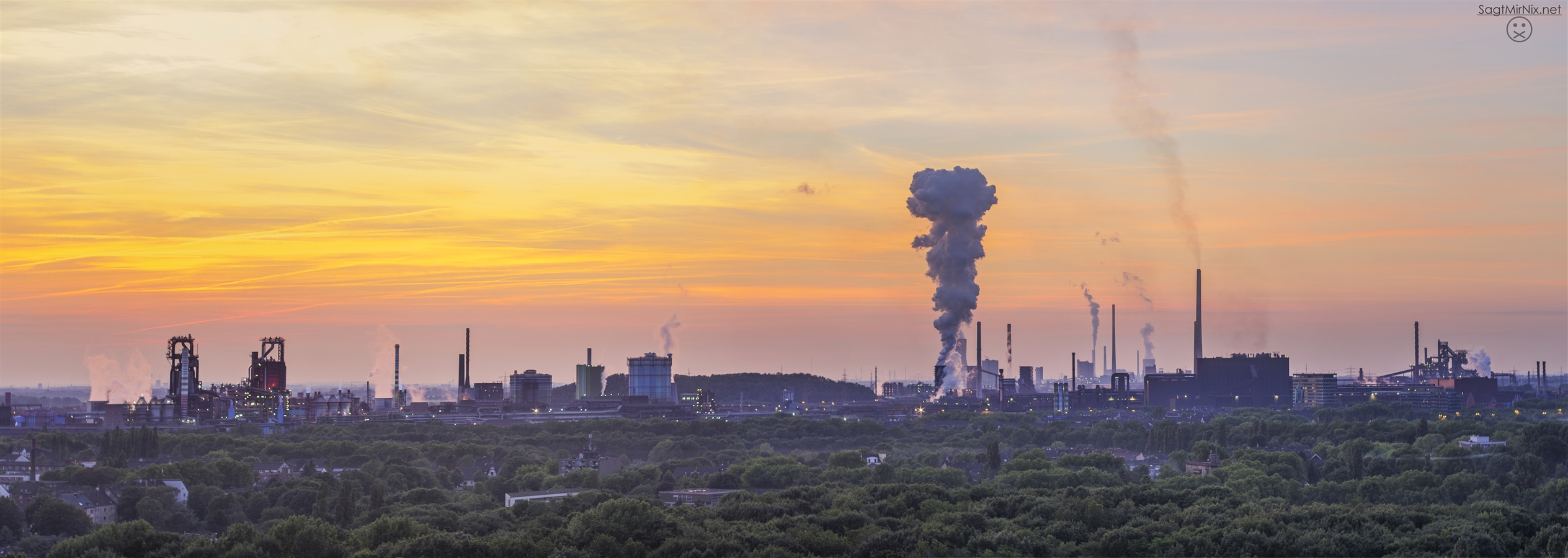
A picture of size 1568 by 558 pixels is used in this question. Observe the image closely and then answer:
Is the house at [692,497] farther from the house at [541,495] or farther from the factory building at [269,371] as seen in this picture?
the factory building at [269,371]

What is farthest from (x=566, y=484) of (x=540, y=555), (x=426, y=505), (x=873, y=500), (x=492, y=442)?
(x=492, y=442)

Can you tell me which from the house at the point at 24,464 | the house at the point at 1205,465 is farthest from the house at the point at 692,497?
the house at the point at 24,464

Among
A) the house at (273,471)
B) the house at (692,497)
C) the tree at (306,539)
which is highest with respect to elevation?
the tree at (306,539)

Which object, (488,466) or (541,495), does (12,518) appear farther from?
(488,466)

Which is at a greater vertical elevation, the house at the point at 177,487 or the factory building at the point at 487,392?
the factory building at the point at 487,392

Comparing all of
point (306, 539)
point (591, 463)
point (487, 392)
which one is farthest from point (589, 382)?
point (306, 539)

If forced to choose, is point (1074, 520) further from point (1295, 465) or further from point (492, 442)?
point (492, 442)
